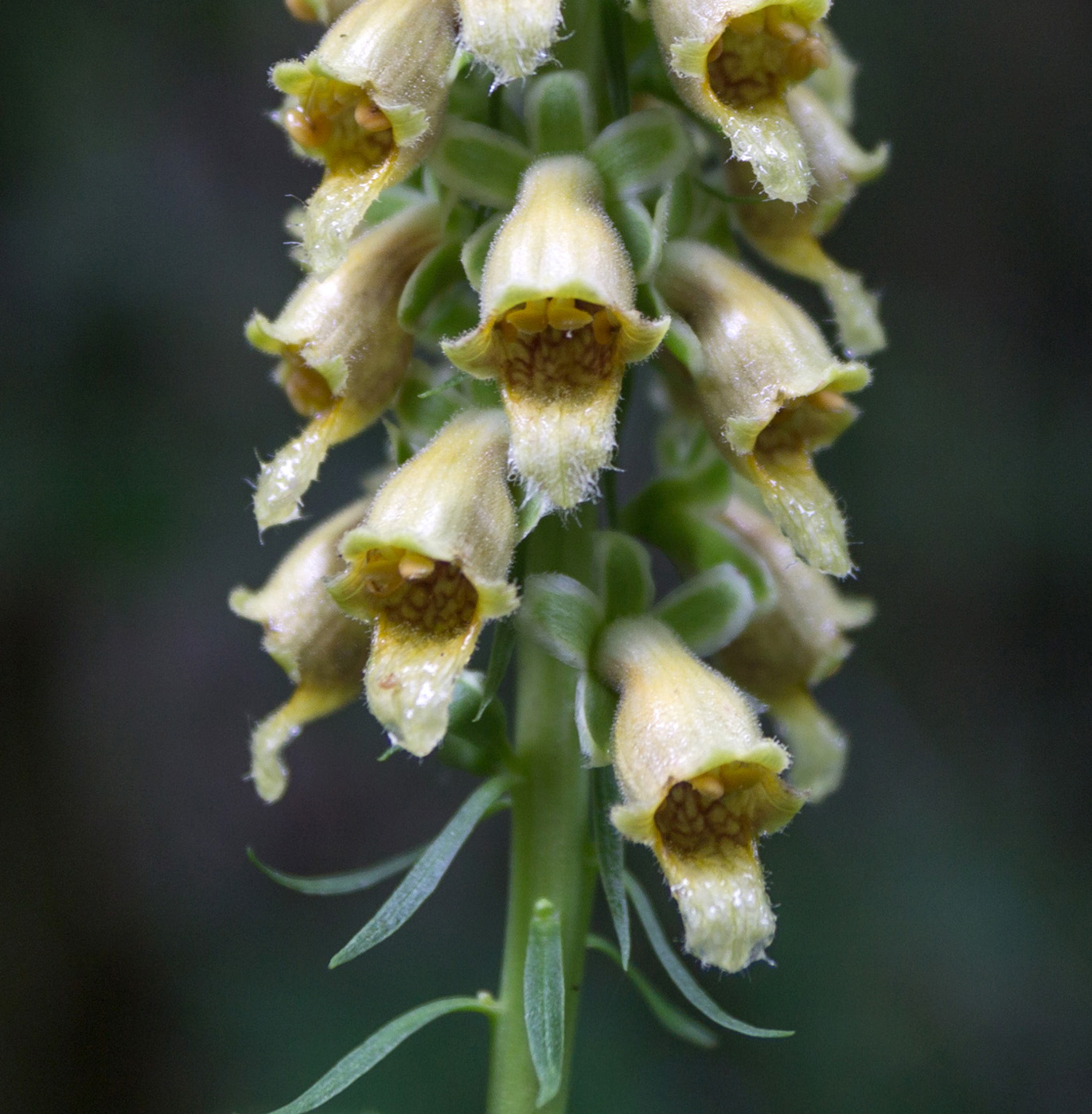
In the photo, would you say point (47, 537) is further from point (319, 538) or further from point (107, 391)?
point (319, 538)

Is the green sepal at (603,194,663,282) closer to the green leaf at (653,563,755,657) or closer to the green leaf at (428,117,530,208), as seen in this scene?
the green leaf at (428,117,530,208)

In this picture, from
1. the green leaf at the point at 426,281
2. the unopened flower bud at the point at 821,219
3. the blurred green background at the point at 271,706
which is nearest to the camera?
the green leaf at the point at 426,281

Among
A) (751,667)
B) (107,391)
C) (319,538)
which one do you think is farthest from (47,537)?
(751,667)

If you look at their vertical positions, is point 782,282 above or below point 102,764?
above

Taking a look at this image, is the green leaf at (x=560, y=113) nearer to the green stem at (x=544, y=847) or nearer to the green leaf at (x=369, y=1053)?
the green stem at (x=544, y=847)

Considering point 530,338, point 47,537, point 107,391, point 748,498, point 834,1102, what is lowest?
point 834,1102

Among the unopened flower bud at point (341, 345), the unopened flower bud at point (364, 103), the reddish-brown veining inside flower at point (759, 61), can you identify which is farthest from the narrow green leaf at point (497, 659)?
the reddish-brown veining inside flower at point (759, 61)
